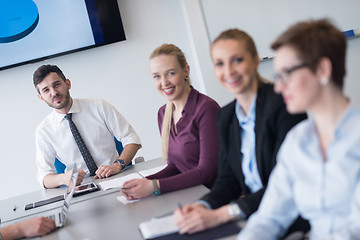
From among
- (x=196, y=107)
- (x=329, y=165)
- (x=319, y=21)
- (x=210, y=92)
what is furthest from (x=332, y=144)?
(x=210, y=92)

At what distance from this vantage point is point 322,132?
1.22m

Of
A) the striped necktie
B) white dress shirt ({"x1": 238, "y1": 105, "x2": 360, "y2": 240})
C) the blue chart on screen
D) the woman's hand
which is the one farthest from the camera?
the blue chart on screen

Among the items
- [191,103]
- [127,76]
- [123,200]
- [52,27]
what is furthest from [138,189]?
[52,27]

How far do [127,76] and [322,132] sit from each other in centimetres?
362

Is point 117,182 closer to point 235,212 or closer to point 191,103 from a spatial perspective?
point 191,103

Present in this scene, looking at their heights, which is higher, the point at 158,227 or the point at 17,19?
the point at 17,19

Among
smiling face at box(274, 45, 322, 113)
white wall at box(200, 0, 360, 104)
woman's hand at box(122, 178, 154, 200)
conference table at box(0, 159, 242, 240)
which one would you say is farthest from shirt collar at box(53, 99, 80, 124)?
→ smiling face at box(274, 45, 322, 113)

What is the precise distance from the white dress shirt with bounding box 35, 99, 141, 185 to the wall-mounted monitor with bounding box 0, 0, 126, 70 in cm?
111

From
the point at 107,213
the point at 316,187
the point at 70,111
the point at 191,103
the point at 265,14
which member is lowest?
the point at 107,213

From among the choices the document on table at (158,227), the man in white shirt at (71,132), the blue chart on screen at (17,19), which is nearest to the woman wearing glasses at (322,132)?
the document on table at (158,227)

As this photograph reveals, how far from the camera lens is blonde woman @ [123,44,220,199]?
6.91ft

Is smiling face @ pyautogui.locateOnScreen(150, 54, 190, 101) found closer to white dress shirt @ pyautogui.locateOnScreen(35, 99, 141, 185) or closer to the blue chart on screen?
white dress shirt @ pyautogui.locateOnScreen(35, 99, 141, 185)

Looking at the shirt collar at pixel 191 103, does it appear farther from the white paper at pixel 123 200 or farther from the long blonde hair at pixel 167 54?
the white paper at pixel 123 200

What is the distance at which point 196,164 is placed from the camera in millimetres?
2348
